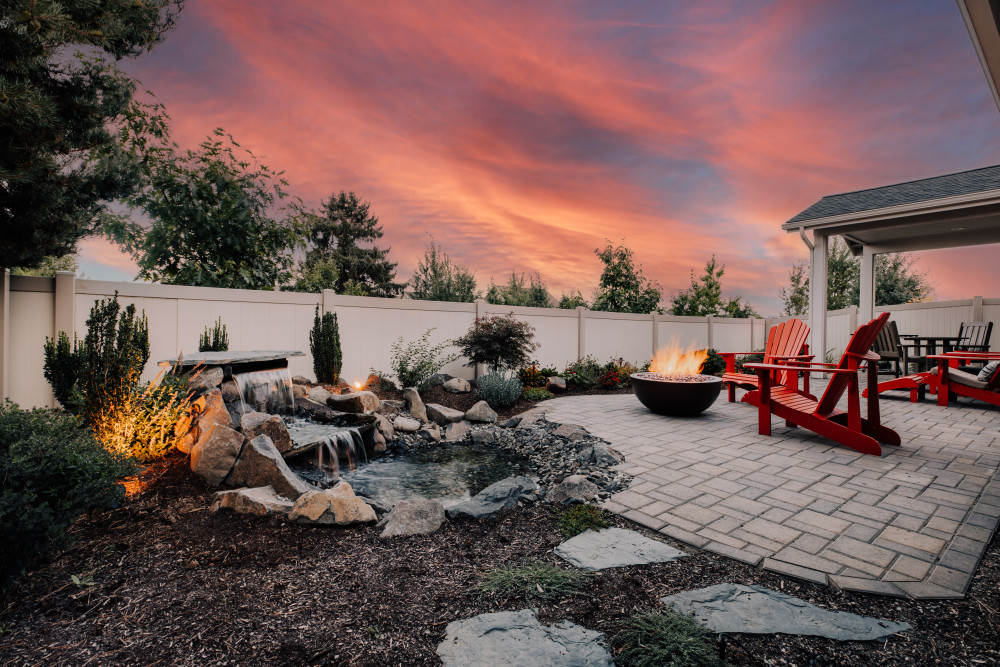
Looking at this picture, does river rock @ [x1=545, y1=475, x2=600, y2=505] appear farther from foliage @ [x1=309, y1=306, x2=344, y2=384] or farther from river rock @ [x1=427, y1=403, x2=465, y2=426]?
foliage @ [x1=309, y1=306, x2=344, y2=384]

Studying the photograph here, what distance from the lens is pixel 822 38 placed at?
6.44 meters

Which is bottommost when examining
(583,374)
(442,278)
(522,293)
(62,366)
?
(583,374)

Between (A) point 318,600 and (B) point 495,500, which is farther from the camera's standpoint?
(B) point 495,500

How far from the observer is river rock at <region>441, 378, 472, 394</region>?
7.22 metres

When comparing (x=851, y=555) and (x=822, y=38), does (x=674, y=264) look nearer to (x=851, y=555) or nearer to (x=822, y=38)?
(x=822, y=38)

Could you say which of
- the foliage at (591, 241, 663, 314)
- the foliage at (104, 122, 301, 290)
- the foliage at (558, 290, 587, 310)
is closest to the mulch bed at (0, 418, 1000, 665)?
the foliage at (104, 122, 301, 290)

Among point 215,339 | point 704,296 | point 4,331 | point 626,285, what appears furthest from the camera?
point 704,296

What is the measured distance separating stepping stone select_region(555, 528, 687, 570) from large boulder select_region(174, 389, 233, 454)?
9.21 ft

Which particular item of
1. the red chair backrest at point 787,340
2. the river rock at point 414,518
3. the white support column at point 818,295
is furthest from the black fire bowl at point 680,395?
the white support column at point 818,295

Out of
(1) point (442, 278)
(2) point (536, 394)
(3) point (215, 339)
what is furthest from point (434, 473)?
(1) point (442, 278)

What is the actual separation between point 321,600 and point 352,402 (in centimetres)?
381

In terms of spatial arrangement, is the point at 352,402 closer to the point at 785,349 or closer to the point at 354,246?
the point at 785,349

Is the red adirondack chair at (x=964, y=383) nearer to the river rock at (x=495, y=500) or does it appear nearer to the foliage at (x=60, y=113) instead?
the river rock at (x=495, y=500)

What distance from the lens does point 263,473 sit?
10.1ft
